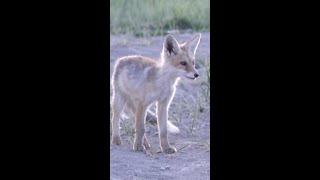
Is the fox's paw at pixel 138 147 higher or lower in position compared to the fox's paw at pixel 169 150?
higher

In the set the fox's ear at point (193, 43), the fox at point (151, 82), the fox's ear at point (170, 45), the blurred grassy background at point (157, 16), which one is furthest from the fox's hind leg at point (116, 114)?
the blurred grassy background at point (157, 16)

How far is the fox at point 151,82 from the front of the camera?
680 centimetres

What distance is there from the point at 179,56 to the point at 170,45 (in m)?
0.15

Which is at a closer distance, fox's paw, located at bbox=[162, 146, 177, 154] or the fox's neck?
fox's paw, located at bbox=[162, 146, 177, 154]

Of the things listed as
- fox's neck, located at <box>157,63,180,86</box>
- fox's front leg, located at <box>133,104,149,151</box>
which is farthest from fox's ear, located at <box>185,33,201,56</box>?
fox's front leg, located at <box>133,104,149,151</box>

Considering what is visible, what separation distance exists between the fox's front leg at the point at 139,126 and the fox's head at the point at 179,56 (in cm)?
54

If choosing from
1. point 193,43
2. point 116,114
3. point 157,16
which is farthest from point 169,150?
point 157,16

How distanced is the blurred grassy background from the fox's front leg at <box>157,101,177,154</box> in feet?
14.7

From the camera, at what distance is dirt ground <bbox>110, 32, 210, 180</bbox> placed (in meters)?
5.46

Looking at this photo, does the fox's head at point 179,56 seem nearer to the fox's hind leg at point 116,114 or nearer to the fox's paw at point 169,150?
the fox's hind leg at point 116,114

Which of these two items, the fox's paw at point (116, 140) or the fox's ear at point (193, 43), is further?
the fox's ear at point (193, 43)

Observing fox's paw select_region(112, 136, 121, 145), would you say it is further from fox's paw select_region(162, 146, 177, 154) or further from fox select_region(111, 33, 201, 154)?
fox's paw select_region(162, 146, 177, 154)
